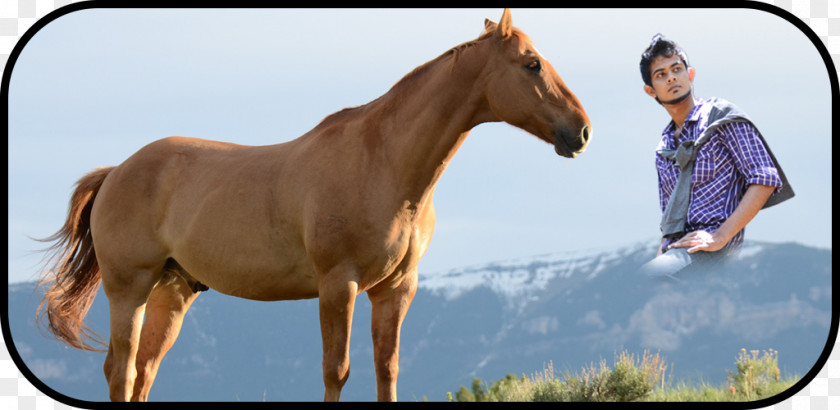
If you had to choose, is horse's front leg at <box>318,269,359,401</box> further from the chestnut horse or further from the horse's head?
the horse's head

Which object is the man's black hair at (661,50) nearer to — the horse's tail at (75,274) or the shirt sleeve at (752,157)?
the shirt sleeve at (752,157)

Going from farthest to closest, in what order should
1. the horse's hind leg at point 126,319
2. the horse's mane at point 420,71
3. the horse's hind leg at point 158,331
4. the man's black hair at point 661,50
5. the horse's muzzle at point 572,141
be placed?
1. the horse's hind leg at point 158,331
2. the horse's hind leg at point 126,319
3. the man's black hair at point 661,50
4. the horse's mane at point 420,71
5. the horse's muzzle at point 572,141

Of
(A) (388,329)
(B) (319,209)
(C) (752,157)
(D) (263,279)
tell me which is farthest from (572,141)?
(D) (263,279)

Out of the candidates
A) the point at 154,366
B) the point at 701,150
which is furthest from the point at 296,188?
the point at 701,150

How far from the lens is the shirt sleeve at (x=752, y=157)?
673 centimetres

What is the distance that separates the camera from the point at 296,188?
6.91 meters

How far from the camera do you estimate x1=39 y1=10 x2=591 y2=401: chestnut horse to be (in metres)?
6.60

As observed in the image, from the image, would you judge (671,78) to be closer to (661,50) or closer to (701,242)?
(661,50)

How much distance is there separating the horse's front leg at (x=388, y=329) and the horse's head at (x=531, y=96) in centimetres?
131

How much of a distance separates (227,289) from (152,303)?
111 cm

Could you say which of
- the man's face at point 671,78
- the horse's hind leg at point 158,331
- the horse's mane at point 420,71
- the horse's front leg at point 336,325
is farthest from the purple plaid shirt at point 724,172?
the horse's hind leg at point 158,331

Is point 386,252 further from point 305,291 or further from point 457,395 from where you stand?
point 457,395

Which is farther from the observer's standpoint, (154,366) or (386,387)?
(154,366)

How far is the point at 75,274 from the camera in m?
8.21
